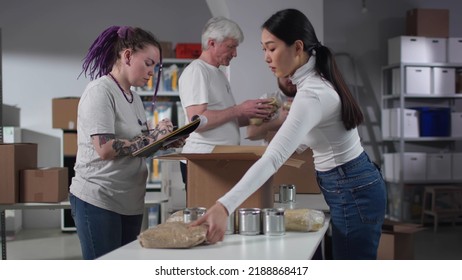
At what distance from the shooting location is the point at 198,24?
5.27m

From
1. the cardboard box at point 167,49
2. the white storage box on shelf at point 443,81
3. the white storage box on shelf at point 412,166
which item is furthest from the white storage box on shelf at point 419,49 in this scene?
the cardboard box at point 167,49

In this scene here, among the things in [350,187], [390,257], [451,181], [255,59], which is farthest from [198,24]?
[350,187]

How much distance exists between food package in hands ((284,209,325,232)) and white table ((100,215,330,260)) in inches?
2.9

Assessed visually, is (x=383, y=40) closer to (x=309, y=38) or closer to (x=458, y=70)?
(x=458, y=70)

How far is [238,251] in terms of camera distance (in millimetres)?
1364

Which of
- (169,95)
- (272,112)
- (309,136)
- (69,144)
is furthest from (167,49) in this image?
(309,136)

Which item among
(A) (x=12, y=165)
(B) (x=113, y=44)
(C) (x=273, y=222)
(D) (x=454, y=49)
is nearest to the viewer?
(C) (x=273, y=222)

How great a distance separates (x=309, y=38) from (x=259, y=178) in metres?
0.44

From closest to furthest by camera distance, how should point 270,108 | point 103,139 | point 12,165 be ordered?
point 103,139
point 270,108
point 12,165

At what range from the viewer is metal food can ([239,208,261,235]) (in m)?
1.52

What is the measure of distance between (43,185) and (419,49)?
3.76 m

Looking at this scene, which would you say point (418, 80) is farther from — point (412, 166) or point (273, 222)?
point (273, 222)

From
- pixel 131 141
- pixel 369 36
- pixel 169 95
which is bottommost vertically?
pixel 131 141

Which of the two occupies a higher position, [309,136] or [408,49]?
[408,49]
